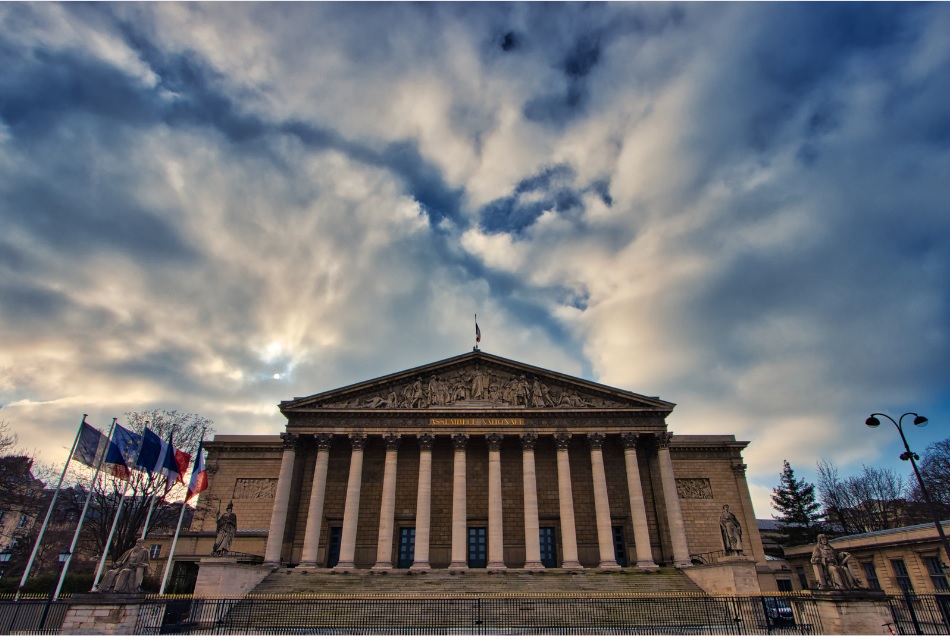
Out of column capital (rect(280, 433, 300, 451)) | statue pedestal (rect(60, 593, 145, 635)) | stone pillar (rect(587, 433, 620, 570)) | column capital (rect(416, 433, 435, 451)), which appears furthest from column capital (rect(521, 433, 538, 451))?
statue pedestal (rect(60, 593, 145, 635))

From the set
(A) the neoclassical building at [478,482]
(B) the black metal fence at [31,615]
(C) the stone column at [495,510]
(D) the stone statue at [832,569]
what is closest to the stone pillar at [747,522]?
(A) the neoclassical building at [478,482]

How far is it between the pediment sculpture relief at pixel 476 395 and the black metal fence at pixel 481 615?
501 inches

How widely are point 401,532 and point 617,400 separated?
15.8 metres

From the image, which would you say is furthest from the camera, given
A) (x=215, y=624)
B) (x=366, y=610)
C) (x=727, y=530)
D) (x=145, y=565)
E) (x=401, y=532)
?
(x=401, y=532)

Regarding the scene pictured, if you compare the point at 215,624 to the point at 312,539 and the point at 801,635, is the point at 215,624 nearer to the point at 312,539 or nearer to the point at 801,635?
A: the point at 312,539

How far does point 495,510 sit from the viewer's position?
29688 millimetres

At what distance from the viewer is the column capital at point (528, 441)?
3105cm

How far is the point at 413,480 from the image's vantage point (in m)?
32.6

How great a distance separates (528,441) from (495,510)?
4452mm

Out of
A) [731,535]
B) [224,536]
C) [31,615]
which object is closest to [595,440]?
[731,535]

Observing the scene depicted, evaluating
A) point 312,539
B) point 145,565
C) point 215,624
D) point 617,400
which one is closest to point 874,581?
point 617,400

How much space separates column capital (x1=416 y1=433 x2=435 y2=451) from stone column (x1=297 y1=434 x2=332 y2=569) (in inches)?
222

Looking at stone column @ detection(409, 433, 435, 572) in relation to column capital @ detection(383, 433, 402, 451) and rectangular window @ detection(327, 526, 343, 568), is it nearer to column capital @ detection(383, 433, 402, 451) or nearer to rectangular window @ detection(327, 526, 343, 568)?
column capital @ detection(383, 433, 402, 451)

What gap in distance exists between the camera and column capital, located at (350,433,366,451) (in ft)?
103
